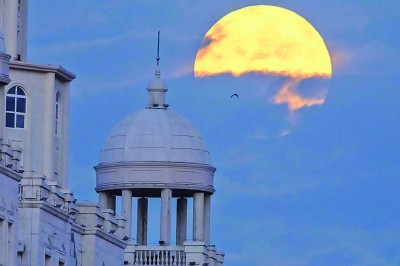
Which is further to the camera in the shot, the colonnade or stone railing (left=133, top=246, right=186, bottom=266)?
the colonnade

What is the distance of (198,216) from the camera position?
18300 centimetres

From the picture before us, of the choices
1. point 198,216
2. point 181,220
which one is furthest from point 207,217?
point 198,216

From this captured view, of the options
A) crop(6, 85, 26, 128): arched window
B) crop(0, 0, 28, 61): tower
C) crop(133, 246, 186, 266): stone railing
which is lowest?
crop(133, 246, 186, 266): stone railing

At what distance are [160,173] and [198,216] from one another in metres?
3.56

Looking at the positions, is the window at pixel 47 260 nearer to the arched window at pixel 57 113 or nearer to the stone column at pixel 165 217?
the arched window at pixel 57 113

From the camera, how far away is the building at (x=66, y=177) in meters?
136

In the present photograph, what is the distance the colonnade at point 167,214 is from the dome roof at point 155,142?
1893 millimetres

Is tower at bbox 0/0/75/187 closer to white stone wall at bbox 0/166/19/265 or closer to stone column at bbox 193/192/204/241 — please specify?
white stone wall at bbox 0/166/19/265

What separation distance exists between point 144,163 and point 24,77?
25981 mm

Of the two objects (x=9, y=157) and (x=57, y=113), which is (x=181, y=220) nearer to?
(x=57, y=113)

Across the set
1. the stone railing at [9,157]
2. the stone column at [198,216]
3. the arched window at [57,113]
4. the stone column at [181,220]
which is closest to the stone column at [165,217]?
the stone column at [198,216]

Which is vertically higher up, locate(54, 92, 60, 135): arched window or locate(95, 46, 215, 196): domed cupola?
locate(95, 46, 215, 196): domed cupola

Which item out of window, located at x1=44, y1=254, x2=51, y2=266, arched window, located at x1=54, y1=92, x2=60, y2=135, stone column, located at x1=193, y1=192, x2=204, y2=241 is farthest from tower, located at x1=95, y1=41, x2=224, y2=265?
window, located at x1=44, y1=254, x2=51, y2=266

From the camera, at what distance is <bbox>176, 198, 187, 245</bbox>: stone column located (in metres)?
184
